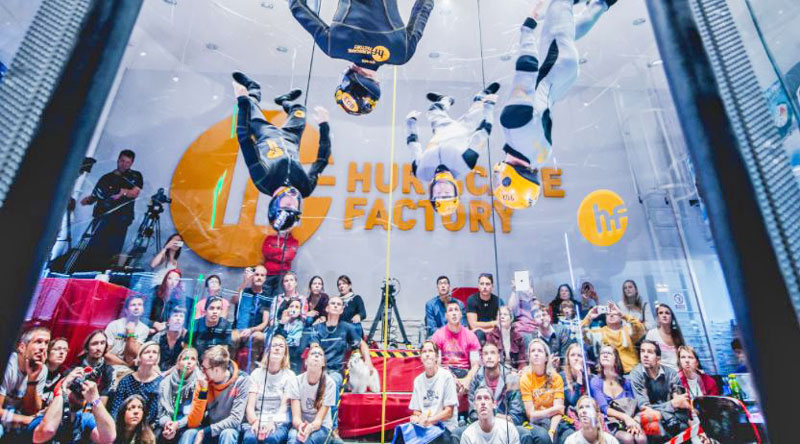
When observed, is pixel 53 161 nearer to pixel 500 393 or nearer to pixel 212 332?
pixel 500 393

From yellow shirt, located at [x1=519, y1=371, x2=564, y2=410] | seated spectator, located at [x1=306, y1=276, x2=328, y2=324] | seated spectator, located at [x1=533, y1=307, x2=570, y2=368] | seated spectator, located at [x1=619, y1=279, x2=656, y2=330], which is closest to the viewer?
yellow shirt, located at [x1=519, y1=371, x2=564, y2=410]

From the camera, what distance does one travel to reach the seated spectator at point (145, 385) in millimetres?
2521

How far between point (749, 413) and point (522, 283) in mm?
2233

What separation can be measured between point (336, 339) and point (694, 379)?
2596 millimetres

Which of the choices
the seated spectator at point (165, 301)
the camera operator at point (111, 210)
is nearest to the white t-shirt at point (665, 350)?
the seated spectator at point (165, 301)

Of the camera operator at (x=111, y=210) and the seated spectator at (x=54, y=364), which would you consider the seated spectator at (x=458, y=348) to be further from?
the camera operator at (x=111, y=210)

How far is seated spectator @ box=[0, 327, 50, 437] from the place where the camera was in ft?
7.29

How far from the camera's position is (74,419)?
2350 mm

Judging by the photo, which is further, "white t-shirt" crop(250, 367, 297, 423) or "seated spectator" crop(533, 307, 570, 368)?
"seated spectator" crop(533, 307, 570, 368)

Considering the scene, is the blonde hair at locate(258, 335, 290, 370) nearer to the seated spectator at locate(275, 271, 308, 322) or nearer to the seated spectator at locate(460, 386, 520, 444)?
the seated spectator at locate(275, 271, 308, 322)

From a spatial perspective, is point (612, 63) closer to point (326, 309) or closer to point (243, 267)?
point (326, 309)

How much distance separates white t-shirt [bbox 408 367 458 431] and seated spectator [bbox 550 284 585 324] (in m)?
1.66

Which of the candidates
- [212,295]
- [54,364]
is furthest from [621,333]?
Answer: [54,364]

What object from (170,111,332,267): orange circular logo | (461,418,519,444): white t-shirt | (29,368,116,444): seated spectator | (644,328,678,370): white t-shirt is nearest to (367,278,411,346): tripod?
(170,111,332,267): orange circular logo
